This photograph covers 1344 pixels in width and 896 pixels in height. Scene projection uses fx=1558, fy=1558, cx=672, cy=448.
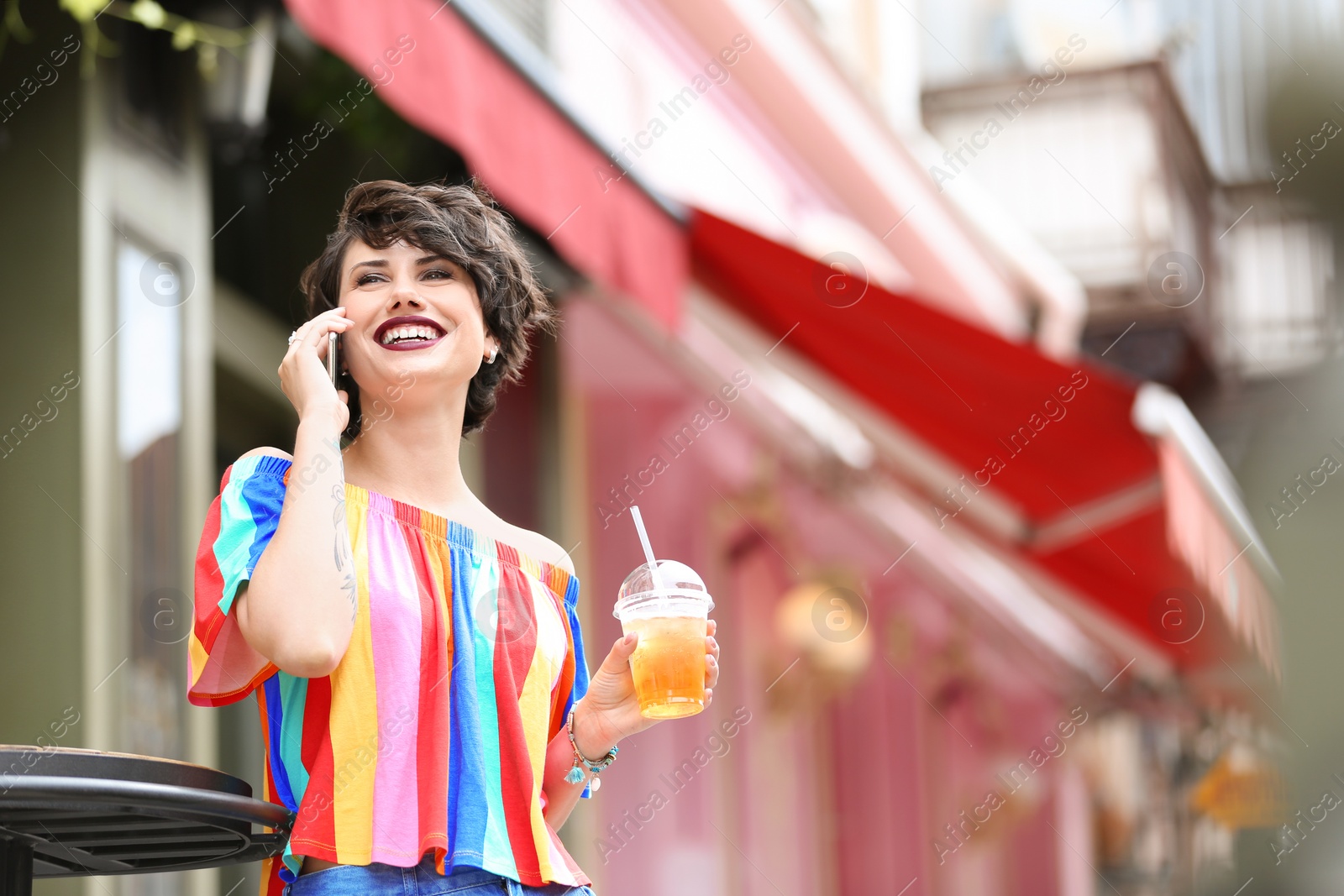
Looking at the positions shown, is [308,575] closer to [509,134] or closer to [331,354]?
[331,354]

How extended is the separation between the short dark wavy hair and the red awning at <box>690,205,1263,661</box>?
333 cm

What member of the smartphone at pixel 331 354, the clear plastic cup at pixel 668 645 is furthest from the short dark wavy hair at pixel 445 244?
the clear plastic cup at pixel 668 645

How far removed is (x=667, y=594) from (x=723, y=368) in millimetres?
6080

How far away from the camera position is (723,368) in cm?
797

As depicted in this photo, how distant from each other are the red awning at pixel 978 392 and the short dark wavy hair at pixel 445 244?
131 inches

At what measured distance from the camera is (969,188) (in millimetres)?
11078

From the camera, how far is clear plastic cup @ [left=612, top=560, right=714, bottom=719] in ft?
6.04

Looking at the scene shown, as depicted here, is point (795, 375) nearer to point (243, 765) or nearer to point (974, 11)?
point (243, 765)

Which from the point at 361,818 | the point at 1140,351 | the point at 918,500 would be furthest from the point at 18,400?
the point at 1140,351

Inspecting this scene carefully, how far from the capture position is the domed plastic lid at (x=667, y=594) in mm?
1911

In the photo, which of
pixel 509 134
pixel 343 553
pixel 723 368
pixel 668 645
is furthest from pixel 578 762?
pixel 723 368

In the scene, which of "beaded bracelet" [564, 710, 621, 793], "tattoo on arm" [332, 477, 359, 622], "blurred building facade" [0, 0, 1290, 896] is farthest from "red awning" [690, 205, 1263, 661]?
"tattoo on arm" [332, 477, 359, 622]

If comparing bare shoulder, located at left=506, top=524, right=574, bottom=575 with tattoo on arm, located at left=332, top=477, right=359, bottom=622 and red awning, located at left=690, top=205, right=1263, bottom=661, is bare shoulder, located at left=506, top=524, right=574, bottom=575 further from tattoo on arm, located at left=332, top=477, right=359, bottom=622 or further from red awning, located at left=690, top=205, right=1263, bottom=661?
red awning, located at left=690, top=205, right=1263, bottom=661

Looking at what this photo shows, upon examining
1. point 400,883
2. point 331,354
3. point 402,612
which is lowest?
point 400,883
